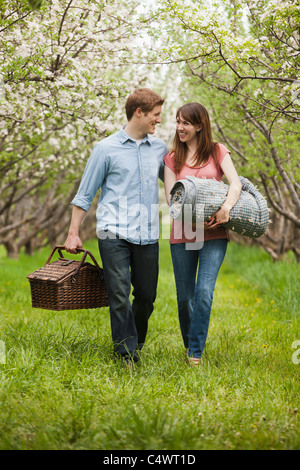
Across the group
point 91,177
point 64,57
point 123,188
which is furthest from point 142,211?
point 64,57

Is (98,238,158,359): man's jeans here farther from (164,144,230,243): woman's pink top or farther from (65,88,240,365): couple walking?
(164,144,230,243): woman's pink top

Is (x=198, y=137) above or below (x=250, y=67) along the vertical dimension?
below

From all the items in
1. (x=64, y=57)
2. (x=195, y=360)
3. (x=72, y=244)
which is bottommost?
(x=195, y=360)

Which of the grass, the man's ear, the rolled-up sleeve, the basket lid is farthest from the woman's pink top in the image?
the grass

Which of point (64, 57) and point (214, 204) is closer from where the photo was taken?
point (214, 204)

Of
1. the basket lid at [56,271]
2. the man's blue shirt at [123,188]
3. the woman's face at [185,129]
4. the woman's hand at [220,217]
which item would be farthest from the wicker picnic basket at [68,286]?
the woman's face at [185,129]

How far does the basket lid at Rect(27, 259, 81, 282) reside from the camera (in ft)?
14.2

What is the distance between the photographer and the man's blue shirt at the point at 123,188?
14.6 ft

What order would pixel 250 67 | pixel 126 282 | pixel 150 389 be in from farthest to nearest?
1. pixel 250 67
2. pixel 126 282
3. pixel 150 389

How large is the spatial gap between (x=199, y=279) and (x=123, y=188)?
2.97 ft

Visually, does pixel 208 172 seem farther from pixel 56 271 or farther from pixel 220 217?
pixel 56 271

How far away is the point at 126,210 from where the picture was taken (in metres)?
4.47

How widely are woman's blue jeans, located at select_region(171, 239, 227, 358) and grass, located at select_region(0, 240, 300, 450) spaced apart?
24cm
